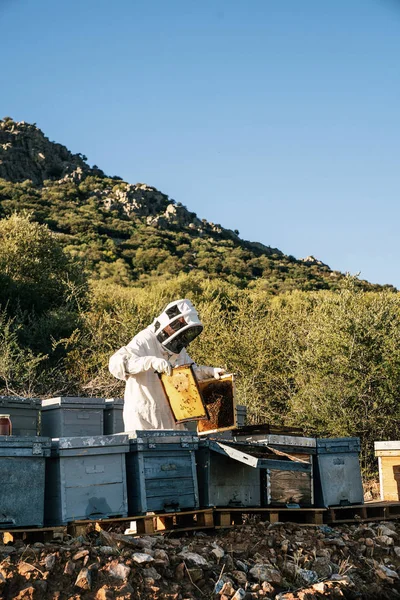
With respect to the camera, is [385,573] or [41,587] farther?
[385,573]

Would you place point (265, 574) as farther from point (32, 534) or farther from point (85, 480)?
point (32, 534)

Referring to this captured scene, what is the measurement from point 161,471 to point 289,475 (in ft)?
6.08

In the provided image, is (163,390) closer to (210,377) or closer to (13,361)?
(210,377)

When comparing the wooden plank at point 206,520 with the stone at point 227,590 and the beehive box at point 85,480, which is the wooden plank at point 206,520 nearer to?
the beehive box at point 85,480

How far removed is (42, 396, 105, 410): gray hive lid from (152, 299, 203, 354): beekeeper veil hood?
2087 millimetres

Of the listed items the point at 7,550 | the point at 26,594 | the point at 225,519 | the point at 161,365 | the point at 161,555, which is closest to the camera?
the point at 26,594

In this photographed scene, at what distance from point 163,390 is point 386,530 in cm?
325

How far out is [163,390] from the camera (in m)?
9.30

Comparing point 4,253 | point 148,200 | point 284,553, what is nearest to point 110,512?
point 284,553

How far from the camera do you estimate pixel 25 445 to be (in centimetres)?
717

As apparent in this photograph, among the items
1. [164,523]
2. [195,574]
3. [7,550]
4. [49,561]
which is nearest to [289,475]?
[164,523]

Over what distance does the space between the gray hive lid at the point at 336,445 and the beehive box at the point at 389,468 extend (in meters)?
0.92

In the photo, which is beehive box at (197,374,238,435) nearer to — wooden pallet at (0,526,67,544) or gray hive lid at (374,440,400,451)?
wooden pallet at (0,526,67,544)

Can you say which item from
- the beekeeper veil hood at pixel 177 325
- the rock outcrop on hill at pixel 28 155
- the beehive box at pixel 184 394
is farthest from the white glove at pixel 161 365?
the rock outcrop on hill at pixel 28 155
